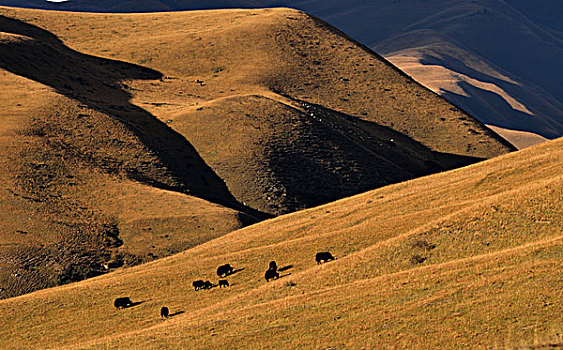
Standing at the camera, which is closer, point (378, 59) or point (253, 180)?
point (253, 180)

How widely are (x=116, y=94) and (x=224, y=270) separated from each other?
310 ft

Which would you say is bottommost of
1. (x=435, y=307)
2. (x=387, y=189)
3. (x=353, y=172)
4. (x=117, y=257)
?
(x=353, y=172)

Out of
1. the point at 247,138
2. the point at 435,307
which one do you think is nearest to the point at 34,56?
the point at 247,138

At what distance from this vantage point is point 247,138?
10462 cm

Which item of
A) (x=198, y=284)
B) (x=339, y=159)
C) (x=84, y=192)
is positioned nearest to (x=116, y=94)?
(x=339, y=159)

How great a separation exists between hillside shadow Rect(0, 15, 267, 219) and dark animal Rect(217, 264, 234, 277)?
4701cm

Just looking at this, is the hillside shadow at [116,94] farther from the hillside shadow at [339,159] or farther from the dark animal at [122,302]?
the dark animal at [122,302]

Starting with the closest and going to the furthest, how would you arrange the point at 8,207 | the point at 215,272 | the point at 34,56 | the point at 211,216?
the point at 215,272 → the point at 8,207 → the point at 211,216 → the point at 34,56

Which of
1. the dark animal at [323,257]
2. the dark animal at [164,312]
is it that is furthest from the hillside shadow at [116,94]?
the dark animal at [164,312]

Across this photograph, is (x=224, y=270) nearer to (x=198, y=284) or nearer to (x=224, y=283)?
(x=198, y=284)

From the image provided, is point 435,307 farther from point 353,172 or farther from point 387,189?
point 353,172

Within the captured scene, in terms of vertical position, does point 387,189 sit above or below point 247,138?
above

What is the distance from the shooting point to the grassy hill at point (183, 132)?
7381 cm

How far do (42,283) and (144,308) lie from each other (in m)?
29.1
